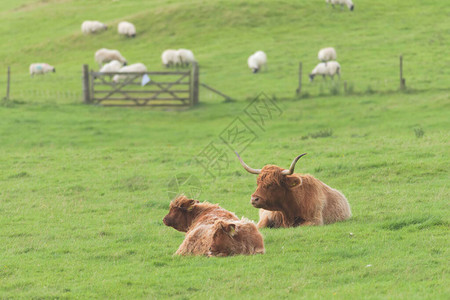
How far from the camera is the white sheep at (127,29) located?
4988cm

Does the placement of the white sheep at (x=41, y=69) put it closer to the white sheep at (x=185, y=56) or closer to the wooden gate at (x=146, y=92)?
the white sheep at (x=185, y=56)

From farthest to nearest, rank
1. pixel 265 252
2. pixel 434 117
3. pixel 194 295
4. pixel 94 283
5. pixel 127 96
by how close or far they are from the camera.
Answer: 1. pixel 127 96
2. pixel 434 117
3. pixel 265 252
4. pixel 94 283
5. pixel 194 295

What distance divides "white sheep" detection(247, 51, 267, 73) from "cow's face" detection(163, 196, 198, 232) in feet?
93.1

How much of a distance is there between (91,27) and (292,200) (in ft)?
144

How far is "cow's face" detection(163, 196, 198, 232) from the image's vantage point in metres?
9.94

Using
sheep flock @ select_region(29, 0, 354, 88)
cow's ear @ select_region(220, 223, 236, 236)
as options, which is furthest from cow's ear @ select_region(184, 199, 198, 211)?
sheep flock @ select_region(29, 0, 354, 88)

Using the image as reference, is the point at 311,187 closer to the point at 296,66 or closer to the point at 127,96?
the point at 127,96

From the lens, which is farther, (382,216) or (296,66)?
(296,66)

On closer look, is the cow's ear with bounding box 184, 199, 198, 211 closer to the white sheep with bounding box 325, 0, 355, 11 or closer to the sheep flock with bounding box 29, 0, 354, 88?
the sheep flock with bounding box 29, 0, 354, 88

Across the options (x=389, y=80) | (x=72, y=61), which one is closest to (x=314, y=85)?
(x=389, y=80)

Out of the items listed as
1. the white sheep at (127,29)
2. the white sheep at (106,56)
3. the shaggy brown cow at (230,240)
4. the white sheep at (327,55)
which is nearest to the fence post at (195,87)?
the white sheep at (327,55)

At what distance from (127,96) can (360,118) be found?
10923 millimetres

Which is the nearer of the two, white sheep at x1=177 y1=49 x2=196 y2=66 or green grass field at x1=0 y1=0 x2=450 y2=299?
green grass field at x1=0 y1=0 x2=450 y2=299

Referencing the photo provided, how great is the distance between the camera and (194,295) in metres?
7.21
